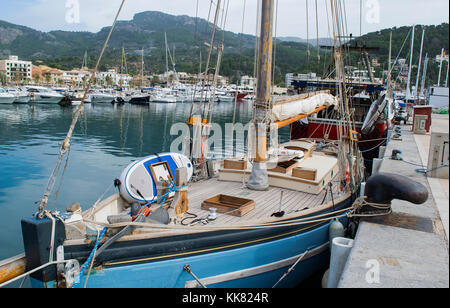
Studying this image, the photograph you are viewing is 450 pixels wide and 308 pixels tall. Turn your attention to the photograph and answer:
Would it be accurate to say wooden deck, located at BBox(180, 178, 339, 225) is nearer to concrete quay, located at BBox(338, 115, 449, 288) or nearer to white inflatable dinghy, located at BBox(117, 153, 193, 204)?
white inflatable dinghy, located at BBox(117, 153, 193, 204)

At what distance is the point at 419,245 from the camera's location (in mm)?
4699

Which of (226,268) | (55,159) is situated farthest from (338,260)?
(55,159)

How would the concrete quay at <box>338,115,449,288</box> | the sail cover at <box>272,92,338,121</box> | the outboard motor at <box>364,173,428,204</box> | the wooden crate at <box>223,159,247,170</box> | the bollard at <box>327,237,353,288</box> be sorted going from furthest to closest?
the wooden crate at <box>223,159,247,170</box>, the sail cover at <box>272,92,338,121</box>, the outboard motor at <box>364,173,428,204</box>, the bollard at <box>327,237,353,288</box>, the concrete quay at <box>338,115,449,288</box>

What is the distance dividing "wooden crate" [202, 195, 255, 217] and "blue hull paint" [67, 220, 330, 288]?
0.95m

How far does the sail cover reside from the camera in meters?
8.68

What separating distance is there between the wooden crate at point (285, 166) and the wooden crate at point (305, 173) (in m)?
0.43

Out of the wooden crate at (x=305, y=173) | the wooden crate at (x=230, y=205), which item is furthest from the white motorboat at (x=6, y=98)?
the wooden crate at (x=305, y=173)

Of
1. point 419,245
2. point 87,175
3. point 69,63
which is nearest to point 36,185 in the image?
point 87,175

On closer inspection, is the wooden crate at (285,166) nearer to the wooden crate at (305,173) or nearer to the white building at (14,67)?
the wooden crate at (305,173)

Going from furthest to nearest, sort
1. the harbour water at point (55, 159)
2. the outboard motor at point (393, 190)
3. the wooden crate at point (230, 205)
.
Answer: the harbour water at point (55, 159)
the wooden crate at point (230, 205)
the outboard motor at point (393, 190)

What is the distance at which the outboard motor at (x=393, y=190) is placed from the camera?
531 centimetres

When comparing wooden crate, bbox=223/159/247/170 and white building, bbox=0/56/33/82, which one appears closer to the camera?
wooden crate, bbox=223/159/247/170

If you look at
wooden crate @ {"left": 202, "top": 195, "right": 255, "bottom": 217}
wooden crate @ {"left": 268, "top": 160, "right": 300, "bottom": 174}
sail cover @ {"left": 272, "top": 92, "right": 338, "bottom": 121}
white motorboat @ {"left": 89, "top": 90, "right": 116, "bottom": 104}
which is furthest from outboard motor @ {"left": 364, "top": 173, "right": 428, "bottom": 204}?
white motorboat @ {"left": 89, "top": 90, "right": 116, "bottom": 104}
